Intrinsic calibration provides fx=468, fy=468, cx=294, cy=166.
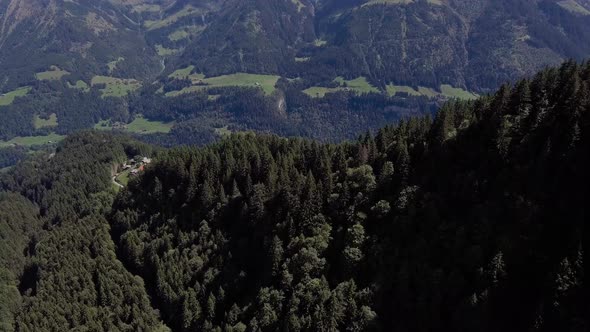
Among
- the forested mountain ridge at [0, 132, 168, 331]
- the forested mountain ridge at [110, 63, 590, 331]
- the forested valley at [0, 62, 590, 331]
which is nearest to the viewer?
the forested mountain ridge at [110, 63, 590, 331]

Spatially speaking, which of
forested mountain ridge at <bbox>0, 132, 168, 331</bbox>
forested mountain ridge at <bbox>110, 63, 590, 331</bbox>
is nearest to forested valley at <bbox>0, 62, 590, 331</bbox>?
forested mountain ridge at <bbox>110, 63, 590, 331</bbox>

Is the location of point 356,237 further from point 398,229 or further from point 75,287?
point 75,287

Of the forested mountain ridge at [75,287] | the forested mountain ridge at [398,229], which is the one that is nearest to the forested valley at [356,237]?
the forested mountain ridge at [398,229]

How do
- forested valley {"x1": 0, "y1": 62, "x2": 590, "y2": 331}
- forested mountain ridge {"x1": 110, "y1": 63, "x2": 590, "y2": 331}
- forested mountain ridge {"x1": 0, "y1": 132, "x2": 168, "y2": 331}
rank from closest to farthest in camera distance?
forested mountain ridge {"x1": 110, "y1": 63, "x2": 590, "y2": 331}, forested valley {"x1": 0, "y1": 62, "x2": 590, "y2": 331}, forested mountain ridge {"x1": 0, "y1": 132, "x2": 168, "y2": 331}

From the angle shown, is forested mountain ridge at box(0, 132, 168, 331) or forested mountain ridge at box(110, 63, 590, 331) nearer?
forested mountain ridge at box(110, 63, 590, 331)

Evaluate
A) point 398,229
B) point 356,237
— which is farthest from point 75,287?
point 398,229

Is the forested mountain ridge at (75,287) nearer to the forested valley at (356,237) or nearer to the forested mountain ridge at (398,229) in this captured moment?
the forested valley at (356,237)

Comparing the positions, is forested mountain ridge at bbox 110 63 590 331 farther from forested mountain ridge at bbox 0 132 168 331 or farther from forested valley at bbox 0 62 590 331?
forested mountain ridge at bbox 0 132 168 331

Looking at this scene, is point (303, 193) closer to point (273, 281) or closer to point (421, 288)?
point (273, 281)

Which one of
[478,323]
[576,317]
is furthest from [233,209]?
[576,317]
